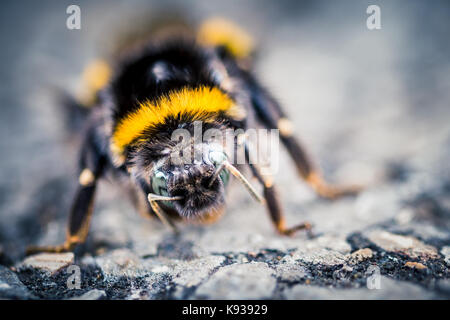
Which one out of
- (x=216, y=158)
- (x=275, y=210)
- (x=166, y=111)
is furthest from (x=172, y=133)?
A: (x=275, y=210)

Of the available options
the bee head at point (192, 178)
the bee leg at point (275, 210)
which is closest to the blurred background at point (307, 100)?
the bee leg at point (275, 210)

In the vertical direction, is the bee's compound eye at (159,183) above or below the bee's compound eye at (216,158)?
below

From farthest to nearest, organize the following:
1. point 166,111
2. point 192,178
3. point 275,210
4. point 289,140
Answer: point 289,140
point 275,210
point 166,111
point 192,178

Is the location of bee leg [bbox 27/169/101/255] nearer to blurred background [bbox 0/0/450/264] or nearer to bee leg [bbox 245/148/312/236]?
blurred background [bbox 0/0/450/264]

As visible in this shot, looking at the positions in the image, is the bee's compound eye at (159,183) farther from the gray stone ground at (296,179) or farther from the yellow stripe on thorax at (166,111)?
the gray stone ground at (296,179)

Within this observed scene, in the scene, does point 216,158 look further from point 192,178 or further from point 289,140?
point 289,140
